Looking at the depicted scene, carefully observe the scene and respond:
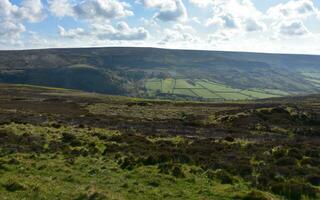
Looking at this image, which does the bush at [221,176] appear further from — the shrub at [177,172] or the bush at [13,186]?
the bush at [13,186]

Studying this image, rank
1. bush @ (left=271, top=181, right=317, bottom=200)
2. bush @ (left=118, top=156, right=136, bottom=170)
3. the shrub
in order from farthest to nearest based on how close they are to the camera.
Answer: bush @ (left=118, top=156, right=136, bottom=170), the shrub, bush @ (left=271, top=181, right=317, bottom=200)

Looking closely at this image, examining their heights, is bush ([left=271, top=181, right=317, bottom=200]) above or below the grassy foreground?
above

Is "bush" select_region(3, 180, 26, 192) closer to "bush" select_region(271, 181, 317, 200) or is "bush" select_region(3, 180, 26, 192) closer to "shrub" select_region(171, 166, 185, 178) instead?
"shrub" select_region(171, 166, 185, 178)

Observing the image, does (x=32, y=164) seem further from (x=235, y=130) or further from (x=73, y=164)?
(x=235, y=130)

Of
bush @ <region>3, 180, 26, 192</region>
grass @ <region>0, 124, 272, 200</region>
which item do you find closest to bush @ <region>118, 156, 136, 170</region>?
grass @ <region>0, 124, 272, 200</region>

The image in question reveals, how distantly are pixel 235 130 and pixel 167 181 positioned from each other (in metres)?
27.8

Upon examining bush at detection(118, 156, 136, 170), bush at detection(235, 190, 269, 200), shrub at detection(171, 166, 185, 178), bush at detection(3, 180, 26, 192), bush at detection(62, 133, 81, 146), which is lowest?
bush at detection(62, 133, 81, 146)

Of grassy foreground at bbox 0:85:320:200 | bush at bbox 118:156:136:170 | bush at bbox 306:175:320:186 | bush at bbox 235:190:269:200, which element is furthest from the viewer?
bush at bbox 118:156:136:170

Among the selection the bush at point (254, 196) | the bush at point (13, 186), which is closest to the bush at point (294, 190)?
the bush at point (254, 196)

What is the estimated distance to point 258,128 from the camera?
4944 cm

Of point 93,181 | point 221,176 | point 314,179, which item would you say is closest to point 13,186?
point 93,181

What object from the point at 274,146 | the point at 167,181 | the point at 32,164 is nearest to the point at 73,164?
the point at 32,164

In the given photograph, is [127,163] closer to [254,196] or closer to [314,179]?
[254,196]

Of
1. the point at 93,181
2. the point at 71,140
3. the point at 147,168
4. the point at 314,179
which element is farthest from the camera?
the point at 71,140
